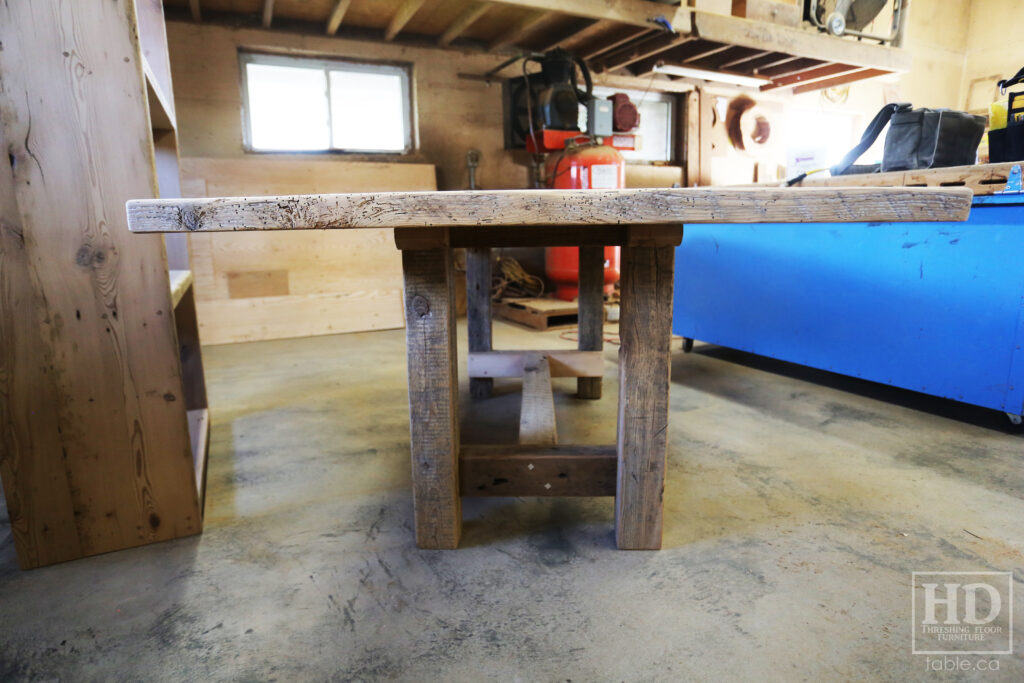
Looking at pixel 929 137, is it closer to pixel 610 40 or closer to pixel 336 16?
pixel 610 40

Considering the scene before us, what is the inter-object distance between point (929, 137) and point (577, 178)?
263 centimetres

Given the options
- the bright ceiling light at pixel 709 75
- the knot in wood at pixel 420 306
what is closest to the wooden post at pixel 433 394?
the knot in wood at pixel 420 306

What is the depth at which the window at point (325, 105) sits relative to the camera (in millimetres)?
4594

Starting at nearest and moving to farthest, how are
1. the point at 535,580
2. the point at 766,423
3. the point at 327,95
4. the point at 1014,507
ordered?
the point at 535,580 → the point at 1014,507 → the point at 766,423 → the point at 327,95

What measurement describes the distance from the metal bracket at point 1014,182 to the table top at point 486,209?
156 cm

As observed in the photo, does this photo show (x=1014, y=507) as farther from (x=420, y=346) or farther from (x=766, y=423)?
(x=420, y=346)

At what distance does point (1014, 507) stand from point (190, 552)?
7.07 feet

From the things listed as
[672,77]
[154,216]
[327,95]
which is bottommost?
[154,216]

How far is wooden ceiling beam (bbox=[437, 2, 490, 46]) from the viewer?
425 centimetres

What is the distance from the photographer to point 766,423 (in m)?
2.26

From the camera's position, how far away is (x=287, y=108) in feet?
15.4

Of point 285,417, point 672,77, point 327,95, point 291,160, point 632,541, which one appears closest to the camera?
point 632,541

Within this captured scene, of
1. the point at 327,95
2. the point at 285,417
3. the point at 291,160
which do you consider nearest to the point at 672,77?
the point at 327,95

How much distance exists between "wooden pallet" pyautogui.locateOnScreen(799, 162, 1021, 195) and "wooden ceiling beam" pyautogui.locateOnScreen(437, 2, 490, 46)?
292cm
